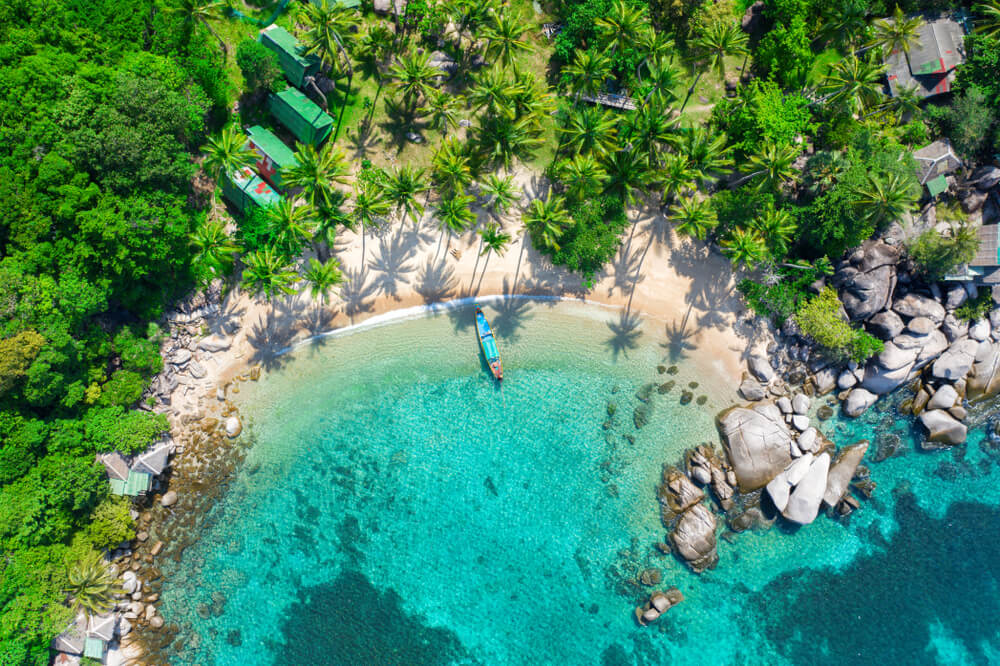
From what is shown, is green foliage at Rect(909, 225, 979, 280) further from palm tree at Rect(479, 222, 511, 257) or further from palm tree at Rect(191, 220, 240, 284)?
palm tree at Rect(191, 220, 240, 284)

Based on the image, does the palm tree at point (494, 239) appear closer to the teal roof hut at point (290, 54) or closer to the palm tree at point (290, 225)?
the palm tree at point (290, 225)

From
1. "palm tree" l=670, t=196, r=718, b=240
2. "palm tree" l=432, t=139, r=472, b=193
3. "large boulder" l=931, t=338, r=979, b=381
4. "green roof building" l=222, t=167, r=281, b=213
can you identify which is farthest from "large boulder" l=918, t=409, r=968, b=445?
"green roof building" l=222, t=167, r=281, b=213

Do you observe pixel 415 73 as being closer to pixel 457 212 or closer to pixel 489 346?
pixel 457 212

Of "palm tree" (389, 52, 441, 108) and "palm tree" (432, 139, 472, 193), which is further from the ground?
"palm tree" (389, 52, 441, 108)

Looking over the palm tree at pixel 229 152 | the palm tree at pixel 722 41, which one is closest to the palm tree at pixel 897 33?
the palm tree at pixel 722 41

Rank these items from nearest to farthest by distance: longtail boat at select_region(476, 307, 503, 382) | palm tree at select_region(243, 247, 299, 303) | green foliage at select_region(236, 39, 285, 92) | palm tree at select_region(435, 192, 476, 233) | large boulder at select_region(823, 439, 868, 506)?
palm tree at select_region(243, 247, 299, 303) → palm tree at select_region(435, 192, 476, 233) → green foliage at select_region(236, 39, 285, 92) → longtail boat at select_region(476, 307, 503, 382) → large boulder at select_region(823, 439, 868, 506)

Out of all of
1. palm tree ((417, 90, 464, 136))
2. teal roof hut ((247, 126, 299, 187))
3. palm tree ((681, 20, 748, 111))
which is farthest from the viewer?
teal roof hut ((247, 126, 299, 187))

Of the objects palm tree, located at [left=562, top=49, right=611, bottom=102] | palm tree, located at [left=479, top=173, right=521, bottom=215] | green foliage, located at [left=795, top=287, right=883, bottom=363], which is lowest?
green foliage, located at [left=795, top=287, right=883, bottom=363]

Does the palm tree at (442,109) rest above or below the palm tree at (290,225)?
above
